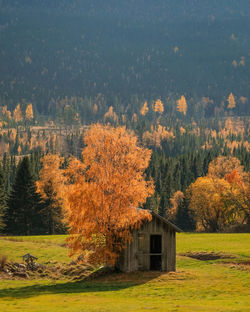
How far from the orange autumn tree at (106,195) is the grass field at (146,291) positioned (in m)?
3.00

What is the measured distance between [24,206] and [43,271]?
50.2 metres

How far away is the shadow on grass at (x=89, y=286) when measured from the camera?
1337 inches

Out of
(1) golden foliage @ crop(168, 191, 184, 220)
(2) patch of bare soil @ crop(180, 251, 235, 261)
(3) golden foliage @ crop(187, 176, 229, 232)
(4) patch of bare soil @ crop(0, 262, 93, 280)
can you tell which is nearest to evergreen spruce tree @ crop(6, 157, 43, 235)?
(3) golden foliage @ crop(187, 176, 229, 232)

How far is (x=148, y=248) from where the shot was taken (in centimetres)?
4169

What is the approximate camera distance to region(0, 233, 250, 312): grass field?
26391mm

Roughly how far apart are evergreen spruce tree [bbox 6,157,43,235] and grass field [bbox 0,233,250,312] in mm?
42441

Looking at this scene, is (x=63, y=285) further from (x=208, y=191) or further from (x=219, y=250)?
(x=208, y=191)

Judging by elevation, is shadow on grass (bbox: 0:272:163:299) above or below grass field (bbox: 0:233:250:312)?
below

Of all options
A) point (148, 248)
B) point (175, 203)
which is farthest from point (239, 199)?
point (175, 203)

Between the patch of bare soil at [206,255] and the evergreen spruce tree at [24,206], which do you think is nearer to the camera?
the patch of bare soil at [206,255]

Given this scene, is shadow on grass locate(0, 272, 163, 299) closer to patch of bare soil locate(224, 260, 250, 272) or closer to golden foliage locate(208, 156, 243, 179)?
patch of bare soil locate(224, 260, 250, 272)

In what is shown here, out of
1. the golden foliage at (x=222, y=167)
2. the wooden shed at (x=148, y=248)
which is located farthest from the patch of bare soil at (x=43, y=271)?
the golden foliage at (x=222, y=167)

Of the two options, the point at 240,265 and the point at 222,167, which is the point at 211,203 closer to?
the point at 222,167

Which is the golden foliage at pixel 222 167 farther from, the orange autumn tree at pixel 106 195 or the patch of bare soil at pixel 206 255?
the orange autumn tree at pixel 106 195
